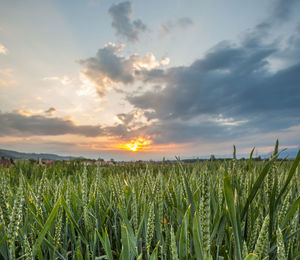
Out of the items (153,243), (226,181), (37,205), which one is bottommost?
(153,243)

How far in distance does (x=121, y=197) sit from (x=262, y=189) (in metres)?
0.97

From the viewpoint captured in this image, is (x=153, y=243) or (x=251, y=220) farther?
(x=153, y=243)

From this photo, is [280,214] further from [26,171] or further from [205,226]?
[26,171]

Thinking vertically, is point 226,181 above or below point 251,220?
above

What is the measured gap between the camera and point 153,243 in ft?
4.68

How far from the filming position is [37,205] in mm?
1445

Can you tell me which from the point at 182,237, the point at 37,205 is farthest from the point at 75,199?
the point at 182,237

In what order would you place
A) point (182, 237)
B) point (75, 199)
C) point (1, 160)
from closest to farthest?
point (182, 237) < point (75, 199) < point (1, 160)

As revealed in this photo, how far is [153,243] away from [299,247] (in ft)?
2.73

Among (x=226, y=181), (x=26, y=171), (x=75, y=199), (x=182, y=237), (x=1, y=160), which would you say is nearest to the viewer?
(x=226, y=181)

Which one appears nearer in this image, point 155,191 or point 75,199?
point 155,191

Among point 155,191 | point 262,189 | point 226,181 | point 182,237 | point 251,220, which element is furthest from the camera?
point 155,191

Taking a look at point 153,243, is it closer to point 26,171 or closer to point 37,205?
point 37,205

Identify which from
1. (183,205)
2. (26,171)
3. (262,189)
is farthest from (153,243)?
(26,171)
